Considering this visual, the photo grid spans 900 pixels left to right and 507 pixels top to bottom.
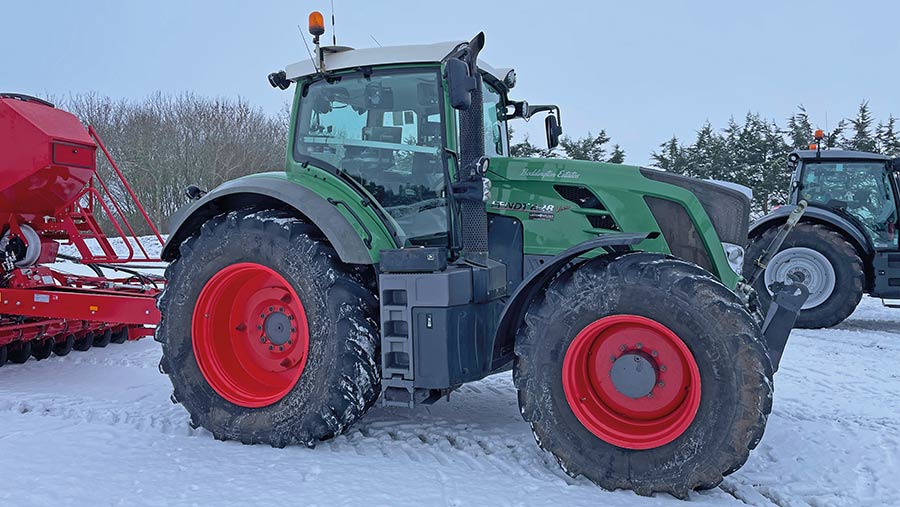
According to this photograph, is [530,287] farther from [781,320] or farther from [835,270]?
[835,270]

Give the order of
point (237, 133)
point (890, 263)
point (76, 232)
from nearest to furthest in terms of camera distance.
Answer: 1. point (76, 232)
2. point (890, 263)
3. point (237, 133)

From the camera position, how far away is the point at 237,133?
74.5 ft

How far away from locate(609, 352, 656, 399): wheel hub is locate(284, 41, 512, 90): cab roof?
1.77 m

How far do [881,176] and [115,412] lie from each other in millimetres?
8305

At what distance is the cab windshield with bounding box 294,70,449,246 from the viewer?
3717mm

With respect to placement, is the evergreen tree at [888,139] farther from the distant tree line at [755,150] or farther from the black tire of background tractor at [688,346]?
the black tire of background tractor at [688,346]

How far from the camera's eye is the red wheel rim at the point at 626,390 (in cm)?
297

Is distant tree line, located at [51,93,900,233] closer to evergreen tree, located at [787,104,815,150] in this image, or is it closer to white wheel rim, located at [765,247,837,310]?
evergreen tree, located at [787,104,815,150]

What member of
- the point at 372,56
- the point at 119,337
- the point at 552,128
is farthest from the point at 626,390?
the point at 119,337

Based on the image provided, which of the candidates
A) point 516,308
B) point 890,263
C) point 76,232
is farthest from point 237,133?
point 516,308

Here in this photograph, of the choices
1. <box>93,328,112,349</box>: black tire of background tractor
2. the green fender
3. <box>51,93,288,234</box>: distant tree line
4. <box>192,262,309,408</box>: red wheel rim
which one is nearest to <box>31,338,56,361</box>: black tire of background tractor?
<box>93,328,112,349</box>: black tire of background tractor

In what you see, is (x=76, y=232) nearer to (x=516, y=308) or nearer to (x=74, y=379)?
(x=74, y=379)

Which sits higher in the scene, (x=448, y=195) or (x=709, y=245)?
(x=448, y=195)

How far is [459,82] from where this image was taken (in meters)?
3.23
